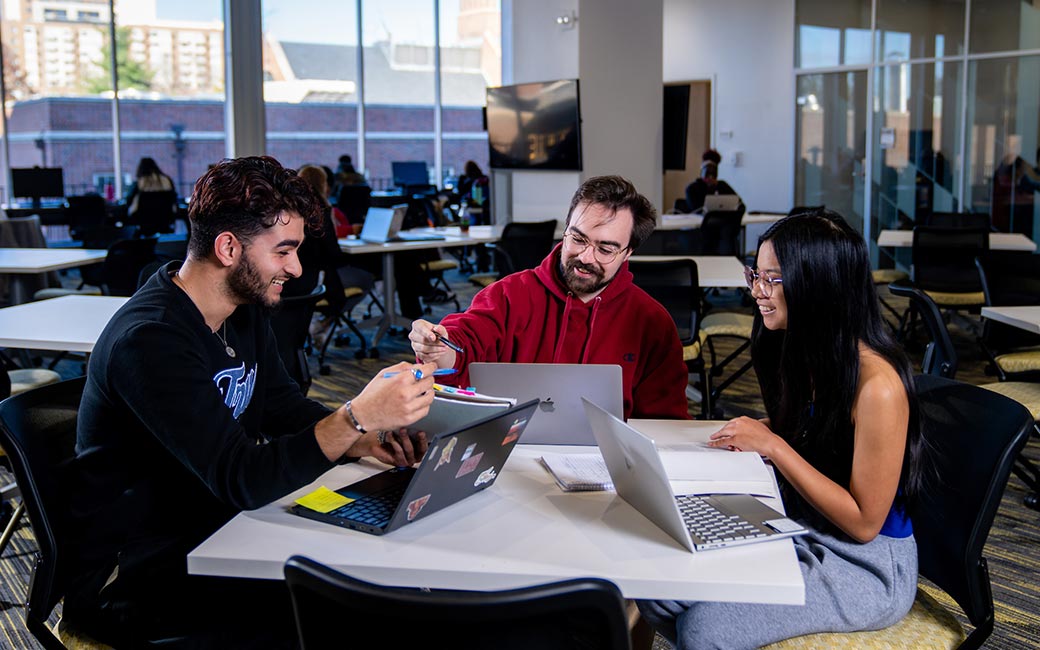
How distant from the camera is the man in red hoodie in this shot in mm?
2766

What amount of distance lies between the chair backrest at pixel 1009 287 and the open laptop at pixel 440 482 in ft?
12.8

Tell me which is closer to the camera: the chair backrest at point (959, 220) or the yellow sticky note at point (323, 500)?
the yellow sticky note at point (323, 500)

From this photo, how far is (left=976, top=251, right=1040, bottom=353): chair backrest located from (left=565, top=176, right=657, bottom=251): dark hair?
9.49 feet

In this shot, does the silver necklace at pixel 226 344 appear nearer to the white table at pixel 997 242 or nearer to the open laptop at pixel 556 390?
the open laptop at pixel 556 390

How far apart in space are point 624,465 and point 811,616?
457 mm

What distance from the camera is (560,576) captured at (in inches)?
61.0

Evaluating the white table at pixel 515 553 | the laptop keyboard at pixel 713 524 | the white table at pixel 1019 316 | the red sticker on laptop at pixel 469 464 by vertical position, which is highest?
the white table at pixel 1019 316

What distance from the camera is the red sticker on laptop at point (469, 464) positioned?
1.74 m

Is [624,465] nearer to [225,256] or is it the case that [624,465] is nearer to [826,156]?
[225,256]

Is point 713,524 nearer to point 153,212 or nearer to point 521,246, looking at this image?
point 521,246

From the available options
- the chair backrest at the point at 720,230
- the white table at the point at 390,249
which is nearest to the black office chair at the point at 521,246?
the white table at the point at 390,249

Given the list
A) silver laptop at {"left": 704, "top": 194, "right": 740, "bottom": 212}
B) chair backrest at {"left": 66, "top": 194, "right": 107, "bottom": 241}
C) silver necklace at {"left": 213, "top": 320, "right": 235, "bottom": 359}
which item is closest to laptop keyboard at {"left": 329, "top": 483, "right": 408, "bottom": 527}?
silver necklace at {"left": 213, "top": 320, "right": 235, "bottom": 359}

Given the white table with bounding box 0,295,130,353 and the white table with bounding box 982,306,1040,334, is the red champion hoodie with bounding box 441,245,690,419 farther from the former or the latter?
the white table with bounding box 982,306,1040,334

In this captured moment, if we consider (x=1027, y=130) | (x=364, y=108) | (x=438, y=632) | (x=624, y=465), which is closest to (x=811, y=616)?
(x=624, y=465)
